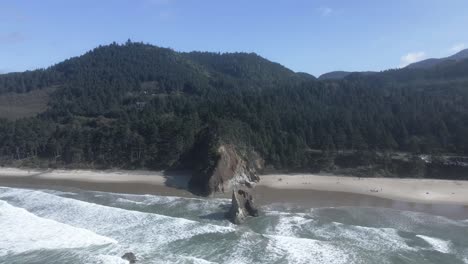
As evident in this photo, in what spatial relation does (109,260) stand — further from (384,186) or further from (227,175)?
(384,186)

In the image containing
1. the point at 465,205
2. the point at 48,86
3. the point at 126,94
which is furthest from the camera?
the point at 48,86

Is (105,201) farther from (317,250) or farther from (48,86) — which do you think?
(48,86)

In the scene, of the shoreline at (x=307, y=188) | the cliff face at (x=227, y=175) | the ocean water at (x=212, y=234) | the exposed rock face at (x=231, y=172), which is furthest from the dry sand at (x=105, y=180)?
the ocean water at (x=212, y=234)

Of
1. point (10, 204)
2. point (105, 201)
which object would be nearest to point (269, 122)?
point (105, 201)

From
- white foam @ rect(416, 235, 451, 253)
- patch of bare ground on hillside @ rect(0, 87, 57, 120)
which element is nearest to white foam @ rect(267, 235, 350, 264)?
white foam @ rect(416, 235, 451, 253)

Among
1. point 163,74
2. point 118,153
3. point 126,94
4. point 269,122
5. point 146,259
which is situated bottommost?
point 146,259

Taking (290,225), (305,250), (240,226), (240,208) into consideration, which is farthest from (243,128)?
(305,250)

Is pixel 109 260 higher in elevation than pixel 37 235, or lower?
lower
